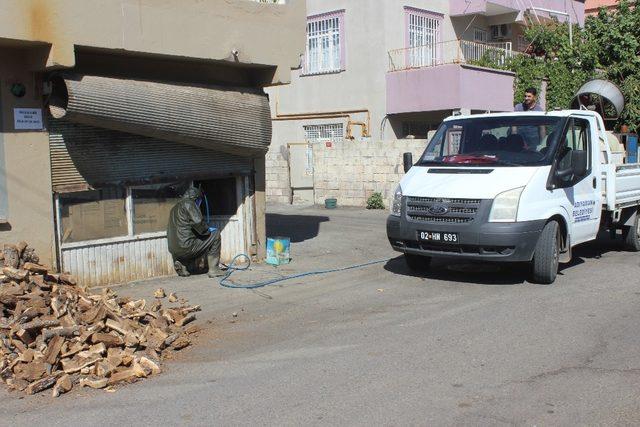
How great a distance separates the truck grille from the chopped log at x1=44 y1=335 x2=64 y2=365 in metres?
4.69

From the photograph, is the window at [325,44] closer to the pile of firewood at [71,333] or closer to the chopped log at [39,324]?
the pile of firewood at [71,333]

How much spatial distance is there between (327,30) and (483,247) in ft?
53.7

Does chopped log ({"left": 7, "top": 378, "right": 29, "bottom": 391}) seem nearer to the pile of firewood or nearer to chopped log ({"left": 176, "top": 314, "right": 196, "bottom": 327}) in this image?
the pile of firewood

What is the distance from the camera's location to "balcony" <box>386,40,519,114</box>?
69.5 ft

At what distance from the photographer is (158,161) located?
32.8ft

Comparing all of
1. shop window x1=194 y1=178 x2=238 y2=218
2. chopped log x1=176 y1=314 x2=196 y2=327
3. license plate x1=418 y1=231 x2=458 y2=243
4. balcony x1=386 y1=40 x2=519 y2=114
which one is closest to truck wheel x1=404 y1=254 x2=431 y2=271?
license plate x1=418 y1=231 x2=458 y2=243

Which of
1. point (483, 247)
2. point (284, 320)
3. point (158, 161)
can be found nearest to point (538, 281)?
point (483, 247)

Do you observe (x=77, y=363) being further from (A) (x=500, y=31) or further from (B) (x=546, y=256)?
(A) (x=500, y=31)

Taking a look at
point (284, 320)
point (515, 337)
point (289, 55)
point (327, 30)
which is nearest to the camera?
point (515, 337)

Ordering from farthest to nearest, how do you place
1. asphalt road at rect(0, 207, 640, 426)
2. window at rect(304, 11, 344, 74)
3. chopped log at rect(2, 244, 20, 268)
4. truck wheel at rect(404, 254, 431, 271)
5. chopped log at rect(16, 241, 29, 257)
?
1. window at rect(304, 11, 344, 74)
2. truck wheel at rect(404, 254, 431, 271)
3. chopped log at rect(16, 241, 29, 257)
4. chopped log at rect(2, 244, 20, 268)
5. asphalt road at rect(0, 207, 640, 426)

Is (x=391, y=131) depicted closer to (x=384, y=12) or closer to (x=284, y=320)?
(x=384, y=12)

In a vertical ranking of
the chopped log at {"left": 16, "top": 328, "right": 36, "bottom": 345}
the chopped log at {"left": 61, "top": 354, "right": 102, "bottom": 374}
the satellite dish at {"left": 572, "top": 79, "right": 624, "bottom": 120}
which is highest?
the satellite dish at {"left": 572, "top": 79, "right": 624, "bottom": 120}

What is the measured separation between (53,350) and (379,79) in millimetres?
17851

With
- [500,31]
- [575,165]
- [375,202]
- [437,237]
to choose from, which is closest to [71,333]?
[437,237]
